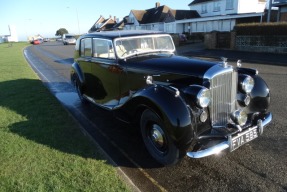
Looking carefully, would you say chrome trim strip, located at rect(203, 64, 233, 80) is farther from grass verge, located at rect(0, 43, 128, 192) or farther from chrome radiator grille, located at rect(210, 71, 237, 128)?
grass verge, located at rect(0, 43, 128, 192)

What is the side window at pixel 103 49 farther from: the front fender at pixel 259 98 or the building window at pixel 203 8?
the building window at pixel 203 8

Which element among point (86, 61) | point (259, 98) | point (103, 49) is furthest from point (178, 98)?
point (86, 61)

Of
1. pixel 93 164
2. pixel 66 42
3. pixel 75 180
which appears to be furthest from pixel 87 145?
pixel 66 42

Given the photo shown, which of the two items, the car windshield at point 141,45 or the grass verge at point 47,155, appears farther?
the car windshield at point 141,45

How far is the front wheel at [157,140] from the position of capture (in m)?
3.70

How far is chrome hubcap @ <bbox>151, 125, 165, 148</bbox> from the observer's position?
12.8 ft

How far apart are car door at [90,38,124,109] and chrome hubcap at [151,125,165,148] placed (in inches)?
54.0

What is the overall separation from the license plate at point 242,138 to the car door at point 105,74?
7.93 feet

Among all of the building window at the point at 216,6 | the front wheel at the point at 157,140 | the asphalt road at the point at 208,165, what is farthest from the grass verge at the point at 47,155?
the building window at the point at 216,6

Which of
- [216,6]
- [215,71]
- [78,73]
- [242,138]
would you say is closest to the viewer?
[242,138]

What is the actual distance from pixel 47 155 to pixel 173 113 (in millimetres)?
2168

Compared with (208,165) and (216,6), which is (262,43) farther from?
(216,6)

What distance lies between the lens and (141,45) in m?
5.35

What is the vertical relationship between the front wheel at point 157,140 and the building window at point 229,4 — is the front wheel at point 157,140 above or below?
below
